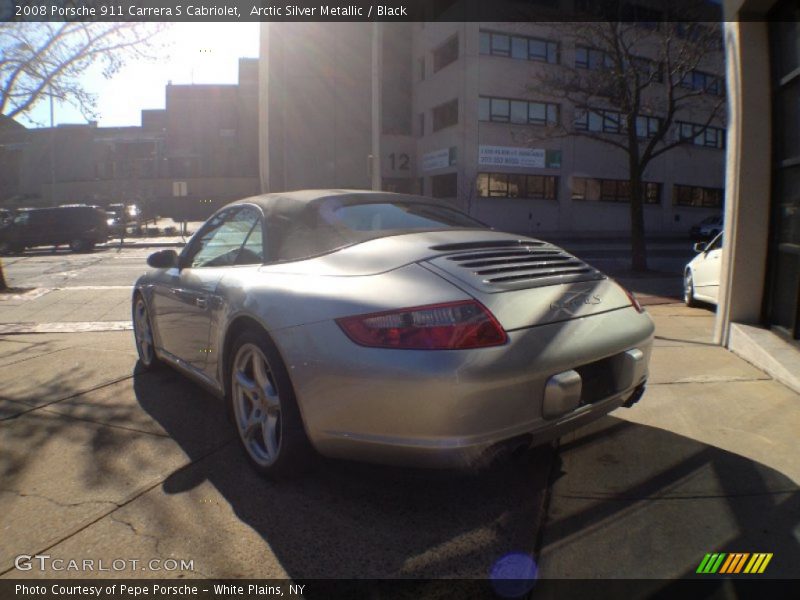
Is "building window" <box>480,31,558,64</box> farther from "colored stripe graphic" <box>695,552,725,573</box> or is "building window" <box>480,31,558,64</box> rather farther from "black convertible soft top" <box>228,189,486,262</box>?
"colored stripe graphic" <box>695,552,725,573</box>

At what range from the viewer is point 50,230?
24344 mm

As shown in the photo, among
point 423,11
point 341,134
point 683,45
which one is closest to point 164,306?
point 683,45

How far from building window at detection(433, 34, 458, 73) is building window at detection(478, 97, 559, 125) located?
12.4 feet

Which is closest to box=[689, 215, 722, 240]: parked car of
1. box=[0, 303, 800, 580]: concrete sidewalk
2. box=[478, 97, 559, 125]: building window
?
box=[478, 97, 559, 125]: building window

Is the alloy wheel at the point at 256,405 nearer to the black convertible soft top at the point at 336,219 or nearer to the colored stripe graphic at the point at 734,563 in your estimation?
the black convertible soft top at the point at 336,219

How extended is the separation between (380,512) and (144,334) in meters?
3.07

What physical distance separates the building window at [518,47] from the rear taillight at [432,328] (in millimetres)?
33201

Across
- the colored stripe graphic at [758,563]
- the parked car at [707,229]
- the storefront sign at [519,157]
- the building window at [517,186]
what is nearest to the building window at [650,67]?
the colored stripe graphic at [758,563]

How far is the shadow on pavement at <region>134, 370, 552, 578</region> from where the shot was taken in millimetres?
2352

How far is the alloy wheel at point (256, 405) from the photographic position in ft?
9.71

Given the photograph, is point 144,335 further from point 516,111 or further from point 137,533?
point 516,111

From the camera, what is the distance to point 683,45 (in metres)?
13.4

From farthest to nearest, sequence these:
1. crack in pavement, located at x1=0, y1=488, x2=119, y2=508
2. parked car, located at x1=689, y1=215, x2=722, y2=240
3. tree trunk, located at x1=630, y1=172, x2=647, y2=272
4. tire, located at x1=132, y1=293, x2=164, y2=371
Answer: parked car, located at x1=689, y1=215, x2=722, y2=240, tree trunk, located at x1=630, y1=172, x2=647, y2=272, tire, located at x1=132, y1=293, x2=164, y2=371, crack in pavement, located at x1=0, y1=488, x2=119, y2=508
